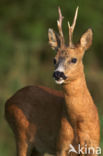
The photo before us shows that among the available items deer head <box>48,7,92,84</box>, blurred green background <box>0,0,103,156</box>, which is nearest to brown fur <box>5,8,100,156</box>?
deer head <box>48,7,92,84</box>

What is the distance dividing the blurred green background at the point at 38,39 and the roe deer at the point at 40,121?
907cm

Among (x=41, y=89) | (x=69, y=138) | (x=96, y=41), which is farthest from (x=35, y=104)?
(x=96, y=41)

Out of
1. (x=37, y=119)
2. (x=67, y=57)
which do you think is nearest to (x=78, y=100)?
(x=67, y=57)

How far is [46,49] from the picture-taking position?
2372 centimetres

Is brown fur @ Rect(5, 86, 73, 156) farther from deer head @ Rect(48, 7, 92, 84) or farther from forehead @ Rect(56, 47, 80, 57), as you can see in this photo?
forehead @ Rect(56, 47, 80, 57)

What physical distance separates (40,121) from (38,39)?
13.4 meters

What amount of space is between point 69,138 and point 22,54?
12.4 metres

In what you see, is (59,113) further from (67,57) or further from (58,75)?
(58,75)

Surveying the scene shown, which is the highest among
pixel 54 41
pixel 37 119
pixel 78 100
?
pixel 54 41

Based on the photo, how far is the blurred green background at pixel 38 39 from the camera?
841 inches

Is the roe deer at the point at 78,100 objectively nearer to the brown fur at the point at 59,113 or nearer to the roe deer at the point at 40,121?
the brown fur at the point at 59,113

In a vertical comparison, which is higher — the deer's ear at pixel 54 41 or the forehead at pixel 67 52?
the deer's ear at pixel 54 41

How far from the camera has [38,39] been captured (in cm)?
2327

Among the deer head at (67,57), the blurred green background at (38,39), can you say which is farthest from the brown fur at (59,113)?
the blurred green background at (38,39)
